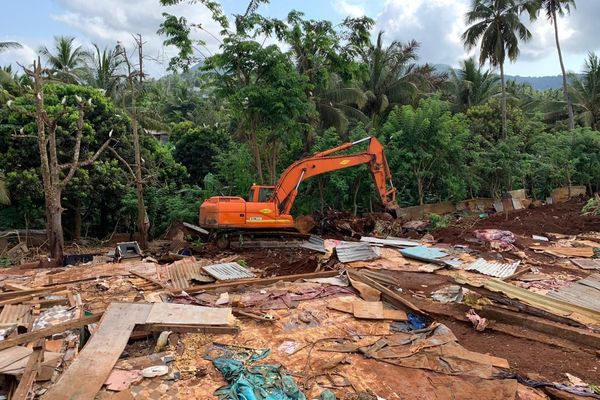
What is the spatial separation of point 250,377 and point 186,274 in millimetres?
4553

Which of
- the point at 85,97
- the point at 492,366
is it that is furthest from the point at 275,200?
the point at 85,97

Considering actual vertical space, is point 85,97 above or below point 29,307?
above

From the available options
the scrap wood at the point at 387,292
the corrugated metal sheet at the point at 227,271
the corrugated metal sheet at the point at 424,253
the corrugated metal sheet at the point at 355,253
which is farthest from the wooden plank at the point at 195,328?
the corrugated metal sheet at the point at 424,253

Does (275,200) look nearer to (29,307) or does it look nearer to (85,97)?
(29,307)

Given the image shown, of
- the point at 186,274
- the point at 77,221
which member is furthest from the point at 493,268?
the point at 77,221

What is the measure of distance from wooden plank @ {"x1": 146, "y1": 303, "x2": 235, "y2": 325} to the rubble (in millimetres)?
28

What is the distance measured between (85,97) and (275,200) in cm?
956

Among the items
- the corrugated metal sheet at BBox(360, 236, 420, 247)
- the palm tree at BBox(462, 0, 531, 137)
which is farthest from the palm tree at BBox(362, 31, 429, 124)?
the corrugated metal sheet at BBox(360, 236, 420, 247)

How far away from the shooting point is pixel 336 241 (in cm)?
1209

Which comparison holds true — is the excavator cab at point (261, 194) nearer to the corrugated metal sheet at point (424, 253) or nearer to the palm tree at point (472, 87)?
the corrugated metal sheet at point (424, 253)

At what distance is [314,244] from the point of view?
11.7 meters

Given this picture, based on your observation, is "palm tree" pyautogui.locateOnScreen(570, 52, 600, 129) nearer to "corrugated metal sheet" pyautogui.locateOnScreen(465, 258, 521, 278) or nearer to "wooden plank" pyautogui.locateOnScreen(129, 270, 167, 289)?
"corrugated metal sheet" pyautogui.locateOnScreen(465, 258, 521, 278)

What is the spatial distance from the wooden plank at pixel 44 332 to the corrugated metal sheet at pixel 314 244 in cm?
635

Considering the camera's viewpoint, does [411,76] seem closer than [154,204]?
No
